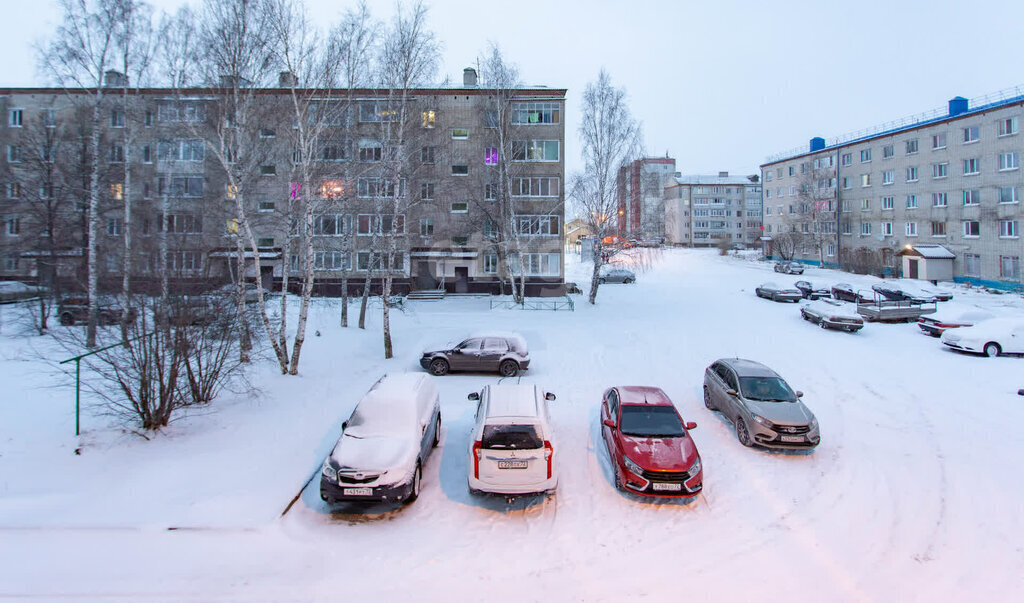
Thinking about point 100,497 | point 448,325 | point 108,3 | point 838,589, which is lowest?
point 838,589

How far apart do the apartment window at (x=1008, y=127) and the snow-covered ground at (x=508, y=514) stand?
3354 centimetres

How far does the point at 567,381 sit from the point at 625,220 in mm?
20406

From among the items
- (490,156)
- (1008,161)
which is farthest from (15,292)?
(1008,161)

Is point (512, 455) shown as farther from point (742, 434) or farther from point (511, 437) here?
point (742, 434)

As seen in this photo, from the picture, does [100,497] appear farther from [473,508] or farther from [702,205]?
[702,205]

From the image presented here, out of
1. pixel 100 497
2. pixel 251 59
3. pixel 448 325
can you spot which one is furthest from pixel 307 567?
pixel 448 325

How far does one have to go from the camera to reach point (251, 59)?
15.3 meters

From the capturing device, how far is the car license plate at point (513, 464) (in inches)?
325

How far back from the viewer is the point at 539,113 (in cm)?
3481

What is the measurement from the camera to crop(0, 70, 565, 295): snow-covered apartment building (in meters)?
21.1

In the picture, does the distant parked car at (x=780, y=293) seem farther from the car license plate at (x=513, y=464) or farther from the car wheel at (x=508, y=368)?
the car license plate at (x=513, y=464)

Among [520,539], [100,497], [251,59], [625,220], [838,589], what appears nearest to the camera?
[838,589]

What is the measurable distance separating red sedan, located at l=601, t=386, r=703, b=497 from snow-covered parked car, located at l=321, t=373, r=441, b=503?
3577 millimetres

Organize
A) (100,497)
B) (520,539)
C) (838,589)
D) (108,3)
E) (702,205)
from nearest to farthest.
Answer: (838,589), (520,539), (100,497), (108,3), (702,205)
